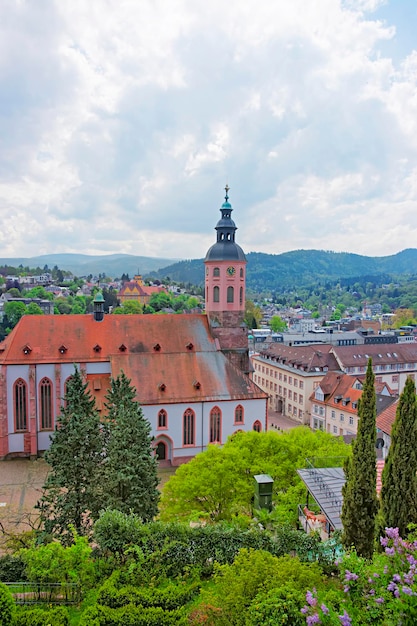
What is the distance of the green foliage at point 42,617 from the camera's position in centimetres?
1370

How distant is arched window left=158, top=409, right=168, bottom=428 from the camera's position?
40.7 m

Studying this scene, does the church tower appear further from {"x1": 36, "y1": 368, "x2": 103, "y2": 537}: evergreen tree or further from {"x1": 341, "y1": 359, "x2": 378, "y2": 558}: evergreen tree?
{"x1": 341, "y1": 359, "x2": 378, "y2": 558}: evergreen tree

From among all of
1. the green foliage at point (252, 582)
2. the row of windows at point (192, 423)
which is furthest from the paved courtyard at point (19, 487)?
the green foliage at point (252, 582)

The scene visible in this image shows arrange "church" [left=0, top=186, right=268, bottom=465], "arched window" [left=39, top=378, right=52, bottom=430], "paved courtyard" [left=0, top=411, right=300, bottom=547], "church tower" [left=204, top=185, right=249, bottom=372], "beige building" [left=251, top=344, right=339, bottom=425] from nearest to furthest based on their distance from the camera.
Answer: "paved courtyard" [left=0, top=411, right=300, bottom=547] → "church" [left=0, top=186, right=268, bottom=465] → "arched window" [left=39, top=378, right=52, bottom=430] → "church tower" [left=204, top=185, right=249, bottom=372] → "beige building" [left=251, top=344, right=339, bottom=425]

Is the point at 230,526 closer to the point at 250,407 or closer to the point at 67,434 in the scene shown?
the point at 67,434

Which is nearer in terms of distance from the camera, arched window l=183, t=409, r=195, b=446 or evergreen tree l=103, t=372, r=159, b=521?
evergreen tree l=103, t=372, r=159, b=521

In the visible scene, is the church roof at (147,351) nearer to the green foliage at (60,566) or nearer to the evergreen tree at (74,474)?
the evergreen tree at (74,474)

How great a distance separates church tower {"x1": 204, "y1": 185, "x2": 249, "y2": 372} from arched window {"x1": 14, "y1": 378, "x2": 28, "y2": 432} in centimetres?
1723

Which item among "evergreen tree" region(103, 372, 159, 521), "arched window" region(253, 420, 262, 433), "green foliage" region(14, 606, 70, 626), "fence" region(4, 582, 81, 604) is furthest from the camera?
"arched window" region(253, 420, 262, 433)

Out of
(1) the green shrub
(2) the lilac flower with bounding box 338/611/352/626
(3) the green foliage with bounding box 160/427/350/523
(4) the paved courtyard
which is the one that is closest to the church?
(4) the paved courtyard

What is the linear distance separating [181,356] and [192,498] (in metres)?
20.1

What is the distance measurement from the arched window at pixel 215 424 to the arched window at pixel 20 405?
15.6m

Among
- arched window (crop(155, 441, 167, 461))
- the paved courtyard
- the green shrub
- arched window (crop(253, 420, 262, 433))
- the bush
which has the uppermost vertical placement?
the green shrub

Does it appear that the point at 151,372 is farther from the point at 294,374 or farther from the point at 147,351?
the point at 294,374
